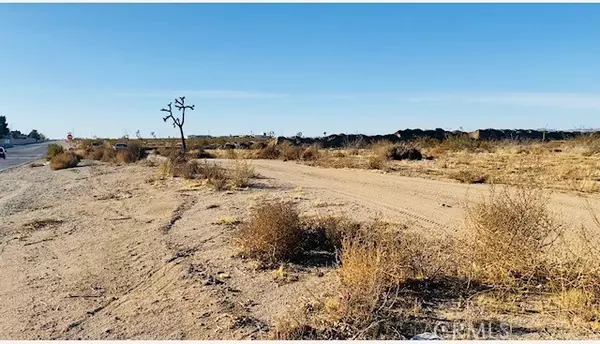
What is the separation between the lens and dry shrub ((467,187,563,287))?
6.18 meters

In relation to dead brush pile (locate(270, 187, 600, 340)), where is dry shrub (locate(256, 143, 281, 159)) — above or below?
below

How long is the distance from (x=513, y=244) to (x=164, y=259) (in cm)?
533

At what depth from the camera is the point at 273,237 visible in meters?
8.05

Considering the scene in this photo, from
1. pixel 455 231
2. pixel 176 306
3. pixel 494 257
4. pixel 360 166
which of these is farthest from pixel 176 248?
pixel 360 166

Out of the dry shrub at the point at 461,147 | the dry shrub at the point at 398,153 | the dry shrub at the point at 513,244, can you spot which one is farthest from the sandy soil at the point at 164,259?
the dry shrub at the point at 461,147

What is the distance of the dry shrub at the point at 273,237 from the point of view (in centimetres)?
800

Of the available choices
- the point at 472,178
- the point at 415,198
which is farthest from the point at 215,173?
the point at 472,178

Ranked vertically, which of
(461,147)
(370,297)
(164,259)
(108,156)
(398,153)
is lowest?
(108,156)

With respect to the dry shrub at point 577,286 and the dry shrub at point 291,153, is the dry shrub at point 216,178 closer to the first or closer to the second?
the dry shrub at point 577,286

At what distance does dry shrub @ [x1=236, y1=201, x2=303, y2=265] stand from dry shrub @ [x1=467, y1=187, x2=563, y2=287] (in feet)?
8.74

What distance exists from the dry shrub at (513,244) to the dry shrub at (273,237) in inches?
105

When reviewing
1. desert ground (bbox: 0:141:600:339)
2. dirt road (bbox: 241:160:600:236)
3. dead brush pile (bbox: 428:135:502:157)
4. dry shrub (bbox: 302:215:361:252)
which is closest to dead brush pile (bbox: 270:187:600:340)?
desert ground (bbox: 0:141:600:339)

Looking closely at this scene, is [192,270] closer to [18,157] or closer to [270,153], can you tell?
[270,153]

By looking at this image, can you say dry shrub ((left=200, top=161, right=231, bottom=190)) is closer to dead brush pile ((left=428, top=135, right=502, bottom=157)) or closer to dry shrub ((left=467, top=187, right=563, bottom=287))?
dry shrub ((left=467, top=187, right=563, bottom=287))
